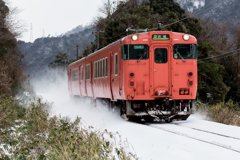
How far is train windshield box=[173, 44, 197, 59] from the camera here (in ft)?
39.0

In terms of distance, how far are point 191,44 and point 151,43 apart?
134 centimetres

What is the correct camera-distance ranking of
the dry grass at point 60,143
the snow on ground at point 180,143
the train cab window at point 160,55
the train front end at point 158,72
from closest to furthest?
1. the dry grass at point 60,143
2. the snow on ground at point 180,143
3. the train front end at point 158,72
4. the train cab window at point 160,55

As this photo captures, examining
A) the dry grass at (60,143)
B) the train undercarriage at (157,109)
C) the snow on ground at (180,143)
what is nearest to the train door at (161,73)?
the train undercarriage at (157,109)

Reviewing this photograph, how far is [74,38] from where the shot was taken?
195 m

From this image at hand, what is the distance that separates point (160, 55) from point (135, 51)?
0.86 m

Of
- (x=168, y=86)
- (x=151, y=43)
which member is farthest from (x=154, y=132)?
(x=151, y=43)

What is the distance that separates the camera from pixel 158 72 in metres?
11.8

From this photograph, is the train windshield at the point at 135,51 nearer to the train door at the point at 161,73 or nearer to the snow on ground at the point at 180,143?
the train door at the point at 161,73

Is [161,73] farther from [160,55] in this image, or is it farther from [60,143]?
[60,143]

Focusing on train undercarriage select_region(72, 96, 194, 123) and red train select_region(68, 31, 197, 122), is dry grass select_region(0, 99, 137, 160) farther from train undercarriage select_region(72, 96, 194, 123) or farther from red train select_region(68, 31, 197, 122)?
red train select_region(68, 31, 197, 122)

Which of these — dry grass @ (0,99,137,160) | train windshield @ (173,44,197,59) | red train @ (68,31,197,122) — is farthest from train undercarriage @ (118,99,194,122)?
dry grass @ (0,99,137,160)

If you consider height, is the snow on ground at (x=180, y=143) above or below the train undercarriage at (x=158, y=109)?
below

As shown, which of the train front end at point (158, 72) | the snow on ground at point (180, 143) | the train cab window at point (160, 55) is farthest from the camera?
the train cab window at point (160, 55)

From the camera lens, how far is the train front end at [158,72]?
11.7 m
